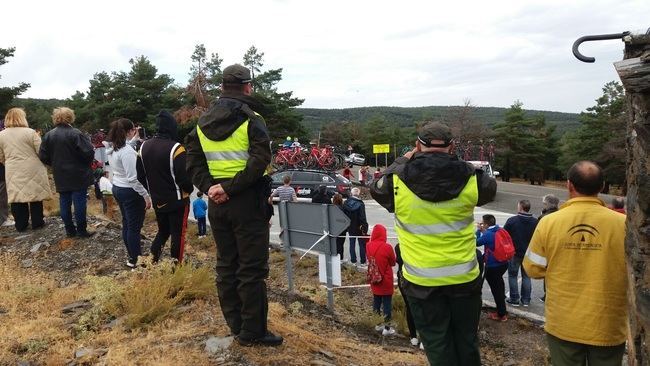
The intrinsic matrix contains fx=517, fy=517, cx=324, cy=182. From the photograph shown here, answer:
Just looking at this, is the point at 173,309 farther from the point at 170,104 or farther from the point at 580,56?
the point at 170,104

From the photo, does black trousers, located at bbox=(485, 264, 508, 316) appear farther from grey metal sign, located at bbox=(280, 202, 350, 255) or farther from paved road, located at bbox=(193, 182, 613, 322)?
grey metal sign, located at bbox=(280, 202, 350, 255)

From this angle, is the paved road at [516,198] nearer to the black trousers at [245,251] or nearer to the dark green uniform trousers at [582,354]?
the dark green uniform trousers at [582,354]

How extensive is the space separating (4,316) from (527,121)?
56993 mm

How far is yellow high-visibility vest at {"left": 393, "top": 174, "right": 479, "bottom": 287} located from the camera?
299 centimetres

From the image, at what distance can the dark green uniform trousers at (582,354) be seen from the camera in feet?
9.45

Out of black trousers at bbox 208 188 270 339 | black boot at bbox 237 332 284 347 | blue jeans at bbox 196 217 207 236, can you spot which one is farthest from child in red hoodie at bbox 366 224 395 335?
blue jeans at bbox 196 217 207 236

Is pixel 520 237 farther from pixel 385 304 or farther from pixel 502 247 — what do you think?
pixel 385 304

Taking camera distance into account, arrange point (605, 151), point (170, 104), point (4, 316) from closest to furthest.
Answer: point (4, 316), point (170, 104), point (605, 151)

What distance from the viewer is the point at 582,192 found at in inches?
116

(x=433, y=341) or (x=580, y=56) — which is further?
(x=433, y=341)

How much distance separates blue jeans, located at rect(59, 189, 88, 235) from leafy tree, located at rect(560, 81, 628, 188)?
41632mm

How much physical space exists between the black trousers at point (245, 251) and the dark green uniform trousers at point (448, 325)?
1.06 metres

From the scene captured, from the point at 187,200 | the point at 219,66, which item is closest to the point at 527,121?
the point at 219,66

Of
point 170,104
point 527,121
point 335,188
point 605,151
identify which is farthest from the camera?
point 527,121
